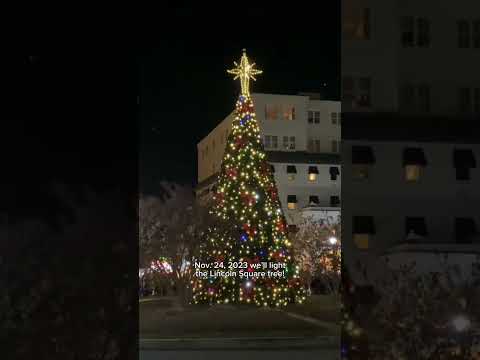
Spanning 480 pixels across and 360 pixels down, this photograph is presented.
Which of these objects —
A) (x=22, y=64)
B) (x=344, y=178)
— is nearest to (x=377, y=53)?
(x=344, y=178)

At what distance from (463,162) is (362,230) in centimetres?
128

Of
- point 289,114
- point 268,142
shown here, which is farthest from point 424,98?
point 289,114

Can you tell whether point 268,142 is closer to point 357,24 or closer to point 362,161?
point 357,24

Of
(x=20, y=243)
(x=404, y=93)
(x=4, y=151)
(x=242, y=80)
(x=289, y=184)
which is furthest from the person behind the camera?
(x=289, y=184)

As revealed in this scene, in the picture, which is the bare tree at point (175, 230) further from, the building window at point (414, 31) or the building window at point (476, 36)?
the building window at point (476, 36)

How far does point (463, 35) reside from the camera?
802cm

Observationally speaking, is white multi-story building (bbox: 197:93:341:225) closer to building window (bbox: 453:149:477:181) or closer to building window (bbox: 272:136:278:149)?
building window (bbox: 272:136:278:149)

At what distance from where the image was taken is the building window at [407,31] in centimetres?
768

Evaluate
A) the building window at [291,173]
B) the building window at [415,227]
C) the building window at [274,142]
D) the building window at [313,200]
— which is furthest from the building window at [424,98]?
the building window at [313,200]

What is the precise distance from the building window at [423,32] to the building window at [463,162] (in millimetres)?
1155

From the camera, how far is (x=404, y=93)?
24.9 ft

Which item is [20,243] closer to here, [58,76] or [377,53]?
[58,76]

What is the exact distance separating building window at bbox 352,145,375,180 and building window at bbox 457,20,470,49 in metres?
1.62

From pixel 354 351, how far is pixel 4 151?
3736 millimetres
